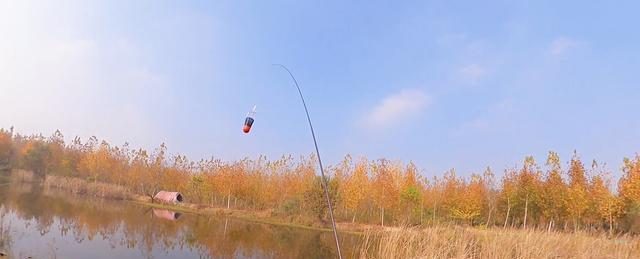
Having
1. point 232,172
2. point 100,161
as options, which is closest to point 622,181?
point 232,172

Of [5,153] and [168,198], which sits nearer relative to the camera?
[168,198]

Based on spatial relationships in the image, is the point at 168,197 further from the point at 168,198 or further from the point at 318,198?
the point at 318,198

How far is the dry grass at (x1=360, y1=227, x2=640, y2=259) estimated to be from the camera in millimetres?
7629

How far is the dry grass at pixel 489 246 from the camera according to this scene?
25.0 feet

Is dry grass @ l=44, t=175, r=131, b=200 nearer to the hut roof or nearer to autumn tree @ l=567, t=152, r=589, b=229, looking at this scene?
the hut roof

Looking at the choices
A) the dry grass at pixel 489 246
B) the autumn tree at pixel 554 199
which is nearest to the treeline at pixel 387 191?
the autumn tree at pixel 554 199

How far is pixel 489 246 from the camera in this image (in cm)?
803

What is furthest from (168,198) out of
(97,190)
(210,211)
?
(210,211)

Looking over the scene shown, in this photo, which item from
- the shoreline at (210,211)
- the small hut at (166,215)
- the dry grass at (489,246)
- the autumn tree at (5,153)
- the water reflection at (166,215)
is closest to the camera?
the dry grass at (489,246)

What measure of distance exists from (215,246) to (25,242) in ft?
24.9

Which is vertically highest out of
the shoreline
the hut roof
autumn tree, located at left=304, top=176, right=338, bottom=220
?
autumn tree, located at left=304, top=176, right=338, bottom=220

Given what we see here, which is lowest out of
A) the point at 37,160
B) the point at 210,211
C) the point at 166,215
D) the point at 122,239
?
the point at 210,211

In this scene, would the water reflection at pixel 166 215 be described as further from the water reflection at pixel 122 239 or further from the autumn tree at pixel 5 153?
the autumn tree at pixel 5 153

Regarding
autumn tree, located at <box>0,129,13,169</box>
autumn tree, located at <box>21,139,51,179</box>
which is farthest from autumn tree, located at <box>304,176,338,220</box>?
autumn tree, located at <box>0,129,13,169</box>
